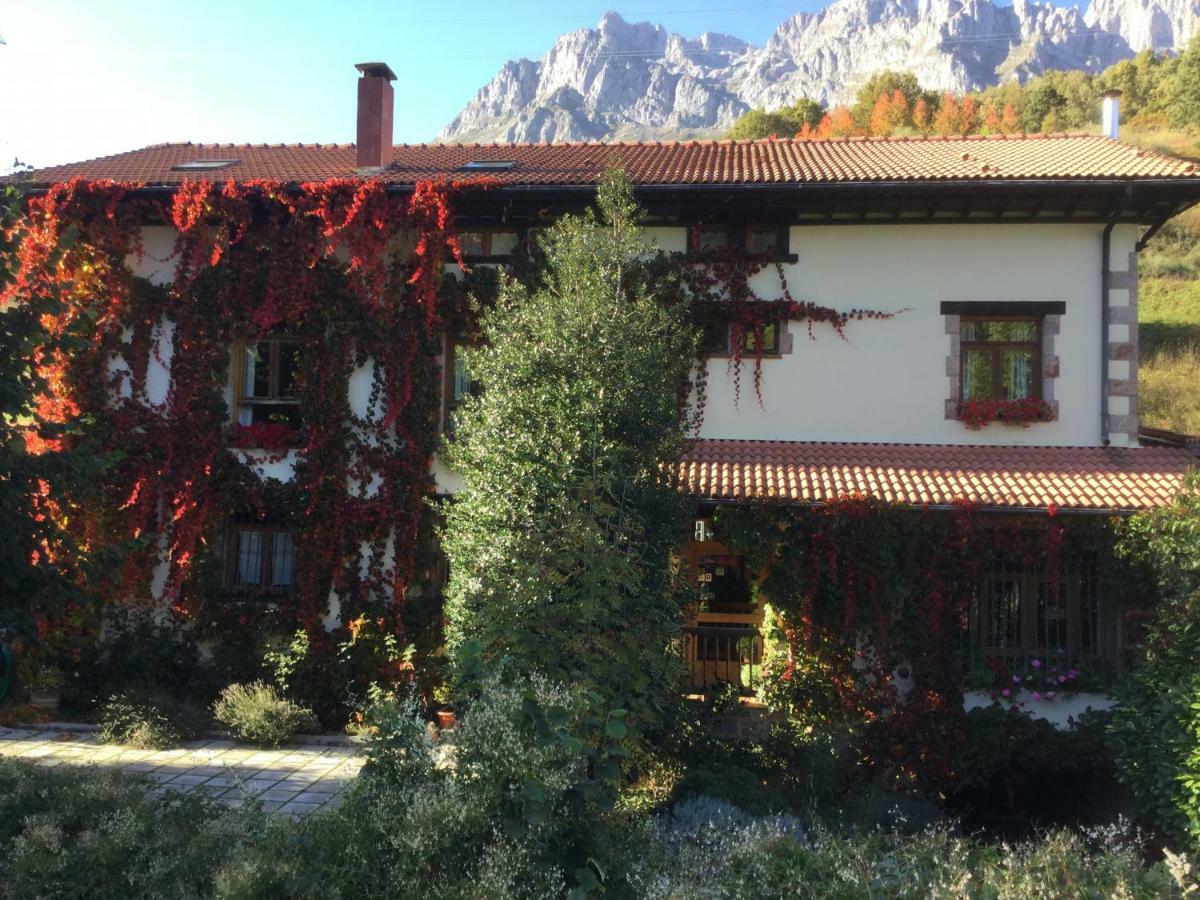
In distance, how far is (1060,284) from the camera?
1048cm

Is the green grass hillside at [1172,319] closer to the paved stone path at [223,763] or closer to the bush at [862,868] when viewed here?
the bush at [862,868]

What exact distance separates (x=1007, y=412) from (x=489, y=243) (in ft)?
21.6

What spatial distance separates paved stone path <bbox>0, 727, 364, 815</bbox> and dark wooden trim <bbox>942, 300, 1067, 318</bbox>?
27.2ft

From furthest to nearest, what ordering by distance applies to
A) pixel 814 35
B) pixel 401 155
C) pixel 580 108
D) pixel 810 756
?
pixel 814 35, pixel 580 108, pixel 401 155, pixel 810 756

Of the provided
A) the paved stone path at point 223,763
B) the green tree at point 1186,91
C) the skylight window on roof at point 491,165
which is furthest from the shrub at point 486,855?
the green tree at point 1186,91

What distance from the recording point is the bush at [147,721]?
9.33m

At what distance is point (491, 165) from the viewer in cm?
1248

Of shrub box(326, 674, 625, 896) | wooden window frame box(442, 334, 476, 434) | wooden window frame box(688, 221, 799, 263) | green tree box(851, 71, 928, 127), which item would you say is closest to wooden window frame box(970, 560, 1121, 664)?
wooden window frame box(688, 221, 799, 263)

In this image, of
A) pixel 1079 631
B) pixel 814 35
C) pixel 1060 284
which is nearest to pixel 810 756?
pixel 1079 631

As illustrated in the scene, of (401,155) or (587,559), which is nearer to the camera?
(587,559)

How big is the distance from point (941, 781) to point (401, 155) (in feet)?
37.7

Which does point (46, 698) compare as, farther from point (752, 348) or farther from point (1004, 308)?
point (1004, 308)

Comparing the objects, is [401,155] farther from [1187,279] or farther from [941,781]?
[1187,279]

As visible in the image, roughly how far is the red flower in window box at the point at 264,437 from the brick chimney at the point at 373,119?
13.4ft
